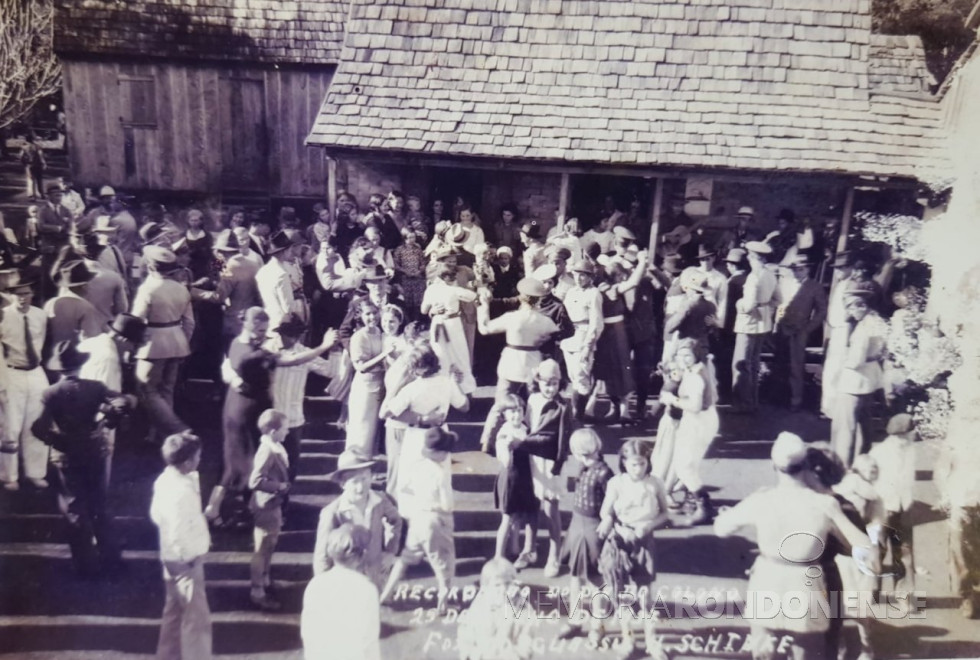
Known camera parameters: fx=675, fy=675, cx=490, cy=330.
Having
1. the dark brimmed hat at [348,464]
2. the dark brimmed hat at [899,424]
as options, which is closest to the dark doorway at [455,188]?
the dark brimmed hat at [348,464]

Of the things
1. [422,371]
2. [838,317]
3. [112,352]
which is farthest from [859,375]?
[112,352]

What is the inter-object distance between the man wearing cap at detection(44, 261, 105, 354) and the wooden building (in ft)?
4.81

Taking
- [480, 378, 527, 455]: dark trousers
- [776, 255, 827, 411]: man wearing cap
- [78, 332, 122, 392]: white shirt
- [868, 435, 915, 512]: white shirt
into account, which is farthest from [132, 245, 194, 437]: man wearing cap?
[868, 435, 915, 512]: white shirt

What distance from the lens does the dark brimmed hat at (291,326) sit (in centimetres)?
379

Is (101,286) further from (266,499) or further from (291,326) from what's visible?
(266,499)

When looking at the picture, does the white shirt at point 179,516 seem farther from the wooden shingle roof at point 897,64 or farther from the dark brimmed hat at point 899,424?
the wooden shingle roof at point 897,64

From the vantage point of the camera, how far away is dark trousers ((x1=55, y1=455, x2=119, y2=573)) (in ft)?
11.3

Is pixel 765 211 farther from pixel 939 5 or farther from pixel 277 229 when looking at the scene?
pixel 277 229

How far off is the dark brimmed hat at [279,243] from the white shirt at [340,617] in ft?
5.77

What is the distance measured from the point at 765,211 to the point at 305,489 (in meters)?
3.14

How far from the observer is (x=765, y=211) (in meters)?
4.07

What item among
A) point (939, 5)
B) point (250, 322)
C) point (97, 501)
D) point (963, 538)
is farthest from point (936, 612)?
point (97, 501)

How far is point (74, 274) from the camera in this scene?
11.7ft

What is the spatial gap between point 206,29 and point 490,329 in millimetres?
2257
